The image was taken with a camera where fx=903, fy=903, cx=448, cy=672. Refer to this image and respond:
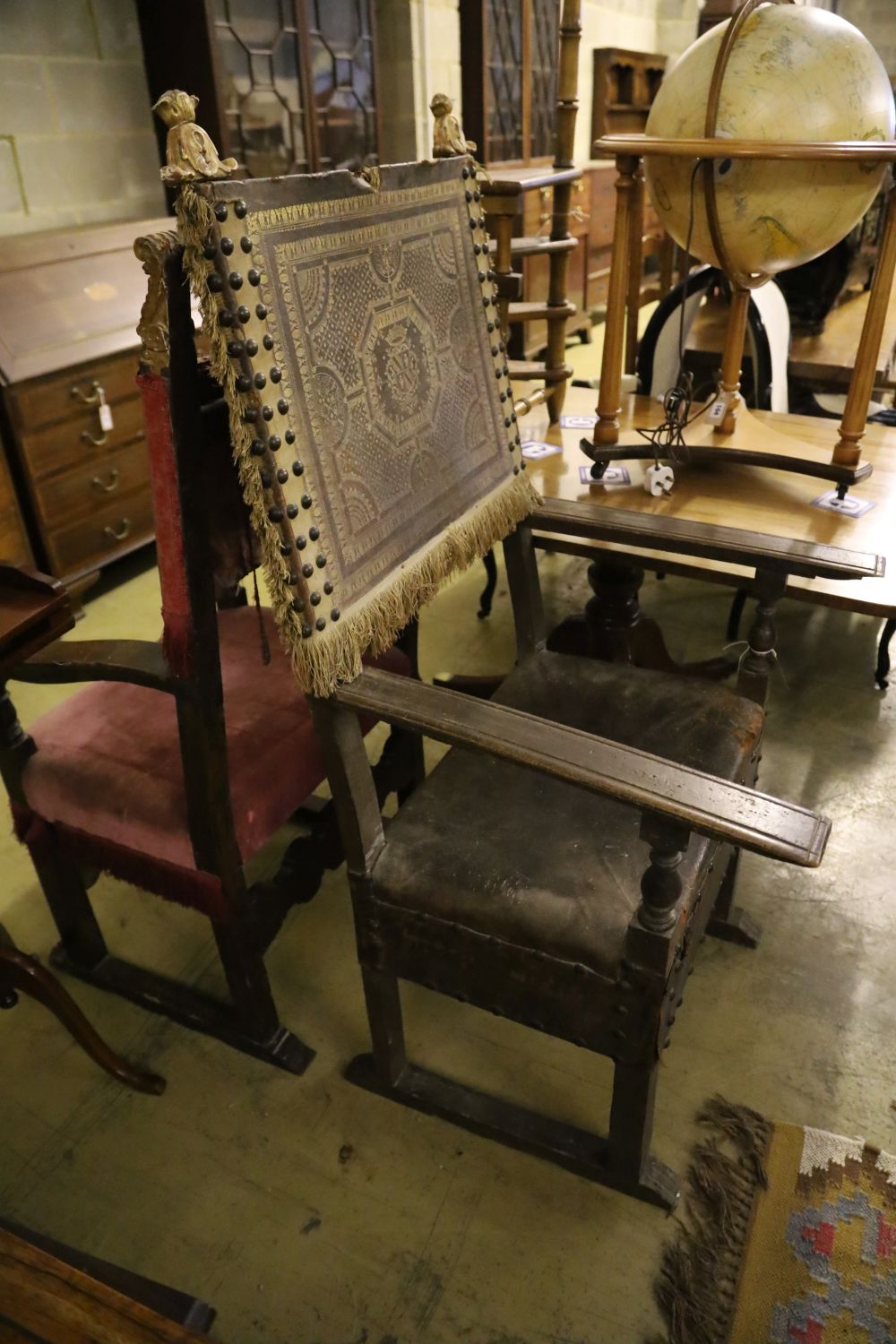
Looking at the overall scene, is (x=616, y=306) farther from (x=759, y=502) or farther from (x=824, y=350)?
(x=824, y=350)

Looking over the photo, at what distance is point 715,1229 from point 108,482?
284cm

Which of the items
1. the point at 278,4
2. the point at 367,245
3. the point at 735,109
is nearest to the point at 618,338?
the point at 735,109

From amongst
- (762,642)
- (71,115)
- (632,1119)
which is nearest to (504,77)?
(71,115)

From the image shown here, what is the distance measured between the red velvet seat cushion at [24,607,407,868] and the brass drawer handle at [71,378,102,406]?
171 cm

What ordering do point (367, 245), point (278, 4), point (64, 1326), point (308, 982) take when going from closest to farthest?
point (64, 1326), point (367, 245), point (308, 982), point (278, 4)

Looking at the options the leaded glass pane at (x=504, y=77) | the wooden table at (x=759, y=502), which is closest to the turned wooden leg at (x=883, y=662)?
the wooden table at (x=759, y=502)

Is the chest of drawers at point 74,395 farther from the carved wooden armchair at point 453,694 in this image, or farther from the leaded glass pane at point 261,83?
the carved wooden armchair at point 453,694

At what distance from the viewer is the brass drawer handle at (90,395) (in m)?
2.97

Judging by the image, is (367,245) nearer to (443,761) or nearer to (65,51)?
(443,761)

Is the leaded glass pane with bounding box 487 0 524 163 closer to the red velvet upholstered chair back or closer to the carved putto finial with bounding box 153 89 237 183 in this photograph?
the red velvet upholstered chair back

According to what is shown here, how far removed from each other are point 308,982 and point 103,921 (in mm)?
500

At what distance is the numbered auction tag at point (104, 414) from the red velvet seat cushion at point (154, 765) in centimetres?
176

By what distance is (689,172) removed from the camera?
174cm

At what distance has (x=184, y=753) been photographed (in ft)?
4.30
